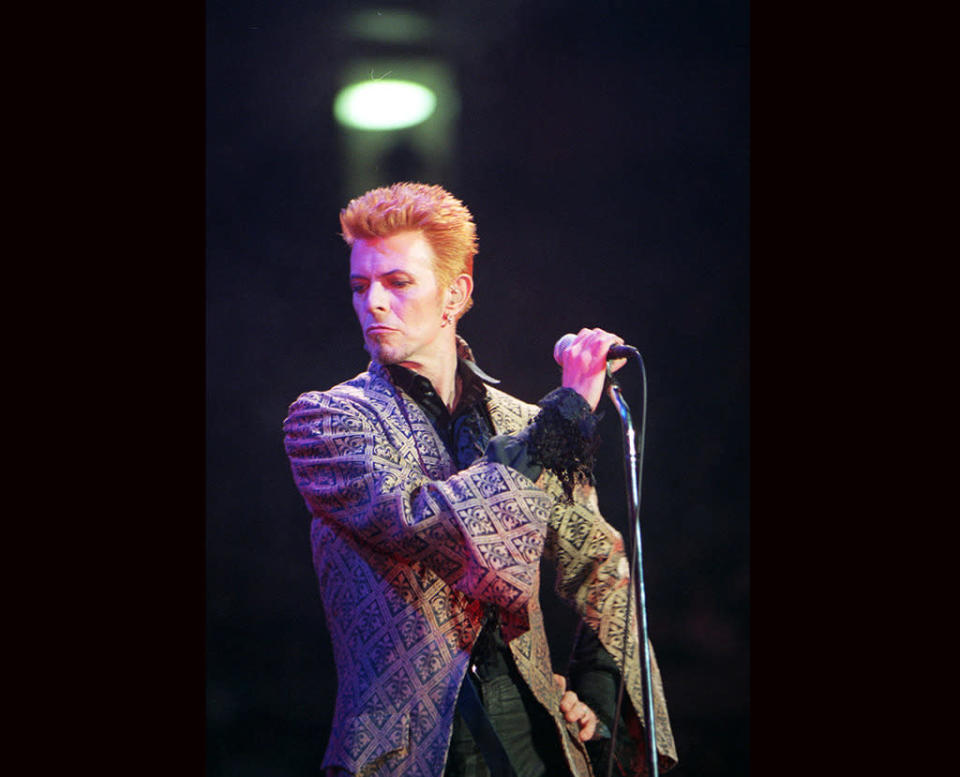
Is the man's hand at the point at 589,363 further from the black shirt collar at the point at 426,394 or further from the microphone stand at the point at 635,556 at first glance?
the black shirt collar at the point at 426,394

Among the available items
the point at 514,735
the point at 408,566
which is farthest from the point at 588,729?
the point at 408,566

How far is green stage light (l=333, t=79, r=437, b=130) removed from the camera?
8.29 ft

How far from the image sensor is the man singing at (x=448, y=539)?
2.25 metres

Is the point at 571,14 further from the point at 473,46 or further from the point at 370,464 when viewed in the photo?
the point at 370,464

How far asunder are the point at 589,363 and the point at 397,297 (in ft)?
1.63

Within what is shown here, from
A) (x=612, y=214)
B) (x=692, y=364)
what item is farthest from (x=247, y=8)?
(x=692, y=364)

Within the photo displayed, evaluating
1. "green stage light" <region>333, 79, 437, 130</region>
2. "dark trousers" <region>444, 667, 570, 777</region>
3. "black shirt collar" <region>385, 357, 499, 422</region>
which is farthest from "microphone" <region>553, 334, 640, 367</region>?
"dark trousers" <region>444, 667, 570, 777</region>

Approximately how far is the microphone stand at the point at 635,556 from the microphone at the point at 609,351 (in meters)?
0.02

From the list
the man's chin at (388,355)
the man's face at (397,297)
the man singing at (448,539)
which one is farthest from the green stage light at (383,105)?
the man's chin at (388,355)

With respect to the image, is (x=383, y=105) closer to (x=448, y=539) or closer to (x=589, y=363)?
(x=589, y=363)

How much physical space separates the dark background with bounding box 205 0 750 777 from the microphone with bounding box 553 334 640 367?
1.8 inches

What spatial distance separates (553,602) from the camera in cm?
251

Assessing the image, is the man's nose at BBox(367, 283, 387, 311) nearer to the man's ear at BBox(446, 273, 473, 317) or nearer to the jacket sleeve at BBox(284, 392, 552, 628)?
the man's ear at BBox(446, 273, 473, 317)

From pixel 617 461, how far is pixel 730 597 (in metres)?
0.48
